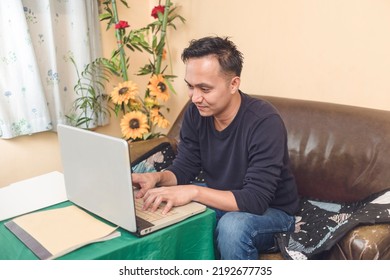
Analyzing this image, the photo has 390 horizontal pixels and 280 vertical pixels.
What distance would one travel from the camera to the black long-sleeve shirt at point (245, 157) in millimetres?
1248

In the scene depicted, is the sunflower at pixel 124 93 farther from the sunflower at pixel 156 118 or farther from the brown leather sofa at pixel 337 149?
the brown leather sofa at pixel 337 149

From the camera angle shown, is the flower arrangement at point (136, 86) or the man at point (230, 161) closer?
the man at point (230, 161)

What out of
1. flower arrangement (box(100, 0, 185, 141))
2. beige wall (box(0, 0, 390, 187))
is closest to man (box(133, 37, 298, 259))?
beige wall (box(0, 0, 390, 187))

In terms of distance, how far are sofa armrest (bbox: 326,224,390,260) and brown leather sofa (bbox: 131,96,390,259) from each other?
0.90ft

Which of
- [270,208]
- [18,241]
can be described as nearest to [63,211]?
[18,241]

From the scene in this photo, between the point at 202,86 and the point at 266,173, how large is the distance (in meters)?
0.38

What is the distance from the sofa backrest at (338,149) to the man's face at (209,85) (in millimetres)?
533

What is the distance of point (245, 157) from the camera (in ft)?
4.44

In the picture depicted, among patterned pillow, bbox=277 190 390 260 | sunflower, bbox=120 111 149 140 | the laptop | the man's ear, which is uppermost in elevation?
the man's ear

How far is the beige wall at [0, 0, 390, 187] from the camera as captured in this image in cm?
173

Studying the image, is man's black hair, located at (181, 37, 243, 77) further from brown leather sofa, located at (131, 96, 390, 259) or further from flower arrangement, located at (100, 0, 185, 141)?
flower arrangement, located at (100, 0, 185, 141)

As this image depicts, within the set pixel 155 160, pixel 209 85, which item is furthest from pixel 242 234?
pixel 155 160

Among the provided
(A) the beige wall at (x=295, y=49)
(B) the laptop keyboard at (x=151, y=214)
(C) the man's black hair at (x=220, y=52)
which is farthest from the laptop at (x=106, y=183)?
(A) the beige wall at (x=295, y=49)

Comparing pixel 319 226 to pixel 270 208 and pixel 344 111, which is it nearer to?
pixel 270 208
